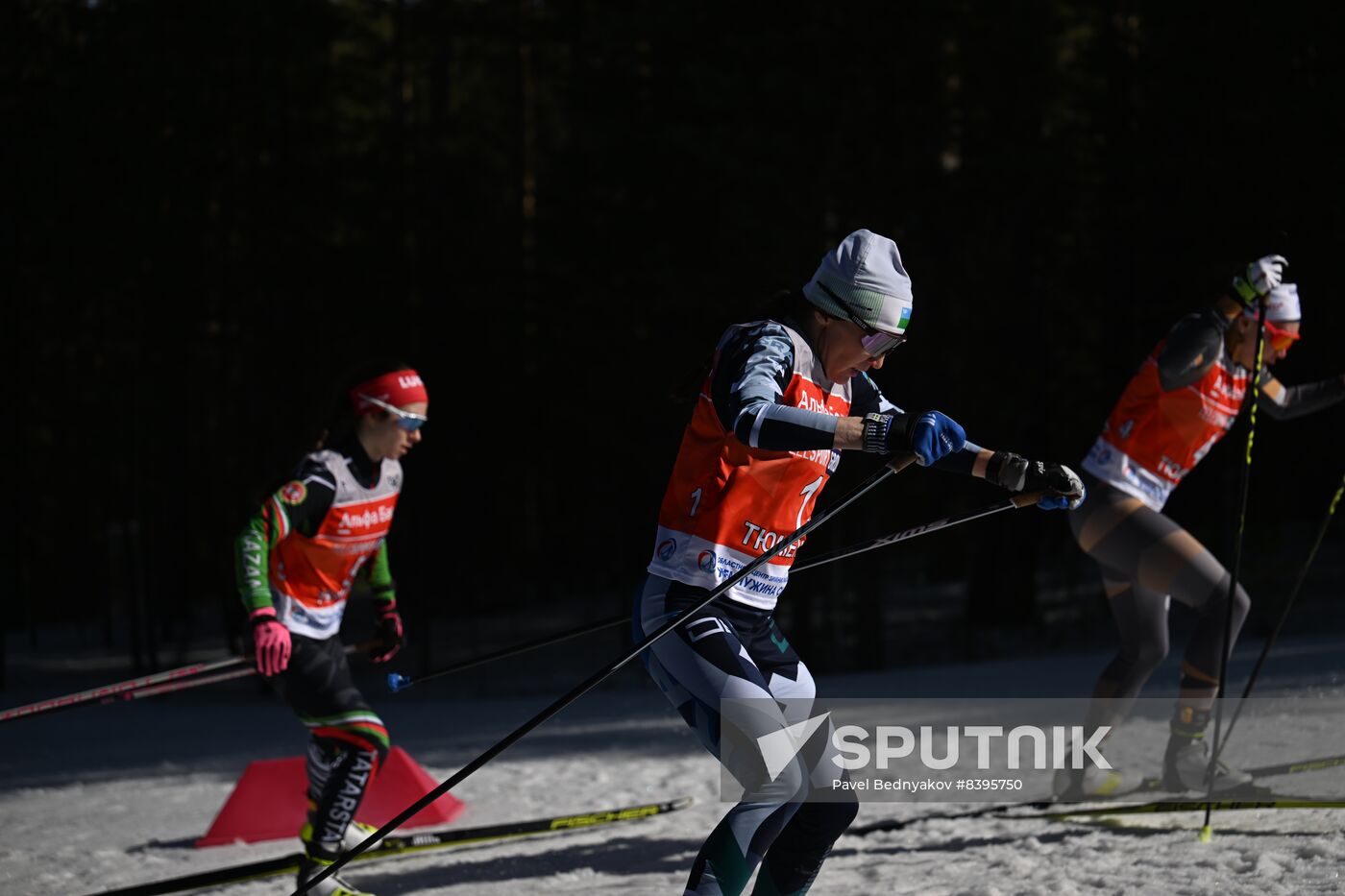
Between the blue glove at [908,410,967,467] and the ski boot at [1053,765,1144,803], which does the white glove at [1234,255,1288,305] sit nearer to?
the ski boot at [1053,765,1144,803]

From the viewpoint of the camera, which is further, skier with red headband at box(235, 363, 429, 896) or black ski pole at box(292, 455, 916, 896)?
skier with red headband at box(235, 363, 429, 896)

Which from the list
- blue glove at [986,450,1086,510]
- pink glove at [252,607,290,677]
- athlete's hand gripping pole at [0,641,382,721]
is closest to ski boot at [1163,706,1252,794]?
blue glove at [986,450,1086,510]

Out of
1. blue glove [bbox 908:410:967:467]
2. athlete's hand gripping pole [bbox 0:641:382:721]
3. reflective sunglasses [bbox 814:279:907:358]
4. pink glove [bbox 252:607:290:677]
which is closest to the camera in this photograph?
blue glove [bbox 908:410:967:467]

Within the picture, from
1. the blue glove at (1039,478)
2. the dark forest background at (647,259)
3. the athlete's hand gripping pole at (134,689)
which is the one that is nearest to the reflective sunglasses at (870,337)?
the blue glove at (1039,478)

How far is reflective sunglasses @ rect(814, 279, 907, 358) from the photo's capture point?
3.71 metres

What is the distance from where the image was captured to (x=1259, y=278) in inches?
218

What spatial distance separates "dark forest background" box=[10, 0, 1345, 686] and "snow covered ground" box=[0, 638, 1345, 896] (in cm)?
302

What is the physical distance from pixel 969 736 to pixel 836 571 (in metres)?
6.28

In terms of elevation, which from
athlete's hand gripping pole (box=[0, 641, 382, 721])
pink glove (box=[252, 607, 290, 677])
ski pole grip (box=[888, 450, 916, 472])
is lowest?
athlete's hand gripping pole (box=[0, 641, 382, 721])

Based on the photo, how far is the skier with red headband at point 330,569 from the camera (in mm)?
5246

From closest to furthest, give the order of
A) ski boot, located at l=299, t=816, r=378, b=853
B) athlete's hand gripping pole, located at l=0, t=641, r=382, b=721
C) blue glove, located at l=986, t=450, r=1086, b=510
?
blue glove, located at l=986, t=450, r=1086, b=510 < athlete's hand gripping pole, located at l=0, t=641, r=382, b=721 < ski boot, located at l=299, t=816, r=378, b=853

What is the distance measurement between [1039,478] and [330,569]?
2.87 meters

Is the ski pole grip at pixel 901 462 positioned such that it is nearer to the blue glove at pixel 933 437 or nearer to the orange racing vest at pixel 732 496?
the blue glove at pixel 933 437

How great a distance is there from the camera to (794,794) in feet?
11.9
